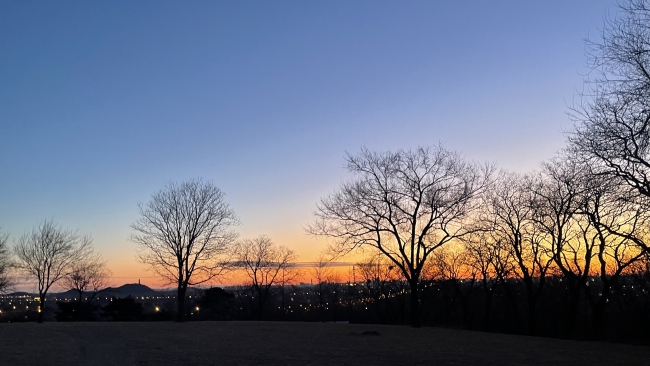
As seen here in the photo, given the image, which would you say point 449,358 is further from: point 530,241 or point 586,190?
point 530,241

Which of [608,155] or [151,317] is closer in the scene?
[608,155]

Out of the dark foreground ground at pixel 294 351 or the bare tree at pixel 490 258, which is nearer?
the dark foreground ground at pixel 294 351

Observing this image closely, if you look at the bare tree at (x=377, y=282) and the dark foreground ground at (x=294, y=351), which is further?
the bare tree at (x=377, y=282)

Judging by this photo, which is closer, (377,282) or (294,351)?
(294,351)

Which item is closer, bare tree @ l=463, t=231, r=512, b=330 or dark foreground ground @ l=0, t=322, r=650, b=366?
dark foreground ground @ l=0, t=322, r=650, b=366

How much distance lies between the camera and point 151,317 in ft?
177

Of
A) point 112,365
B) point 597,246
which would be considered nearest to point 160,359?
point 112,365

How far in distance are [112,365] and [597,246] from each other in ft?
90.3

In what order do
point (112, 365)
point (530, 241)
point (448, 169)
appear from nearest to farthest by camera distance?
point (112, 365) → point (448, 169) → point (530, 241)

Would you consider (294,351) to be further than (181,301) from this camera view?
No

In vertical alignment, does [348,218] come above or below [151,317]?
above

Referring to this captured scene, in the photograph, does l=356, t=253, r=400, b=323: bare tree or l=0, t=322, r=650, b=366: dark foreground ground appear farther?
l=356, t=253, r=400, b=323: bare tree

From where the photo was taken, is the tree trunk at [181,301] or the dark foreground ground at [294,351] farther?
the tree trunk at [181,301]

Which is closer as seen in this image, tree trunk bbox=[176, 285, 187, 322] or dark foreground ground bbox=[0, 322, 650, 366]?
dark foreground ground bbox=[0, 322, 650, 366]
